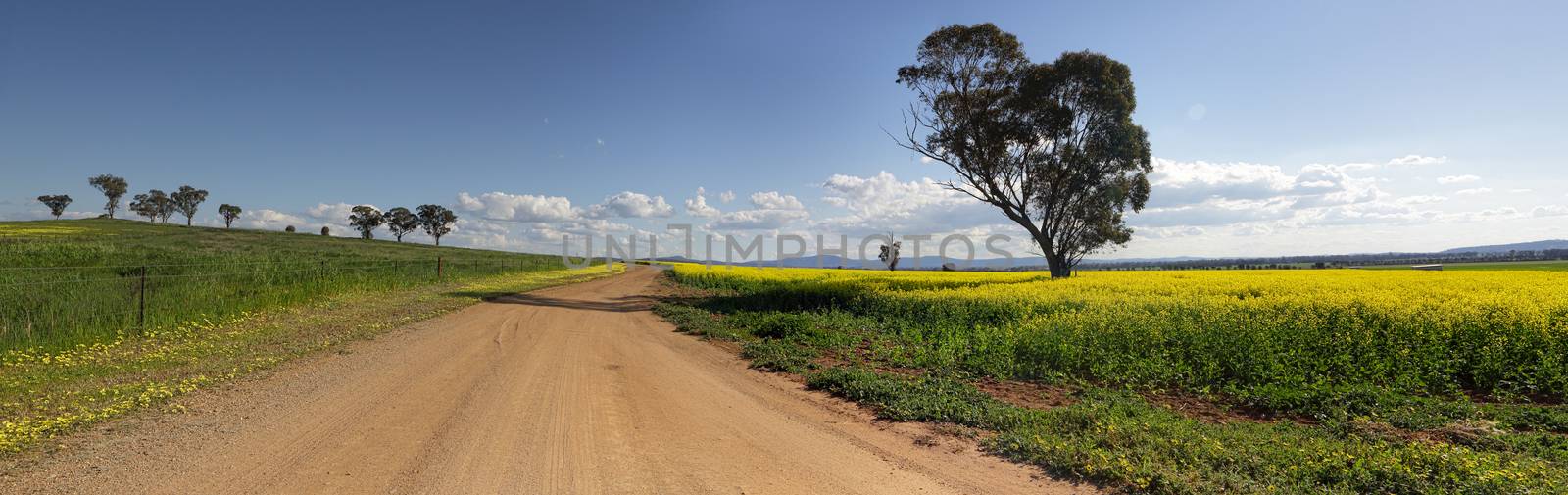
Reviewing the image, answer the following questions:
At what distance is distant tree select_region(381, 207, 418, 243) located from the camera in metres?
110

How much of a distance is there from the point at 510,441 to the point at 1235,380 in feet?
28.3

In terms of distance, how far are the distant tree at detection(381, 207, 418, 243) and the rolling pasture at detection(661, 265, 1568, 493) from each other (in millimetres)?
120473

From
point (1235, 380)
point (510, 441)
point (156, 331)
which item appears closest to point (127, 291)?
point (156, 331)

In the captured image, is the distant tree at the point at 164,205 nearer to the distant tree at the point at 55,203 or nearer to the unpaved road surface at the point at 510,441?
the distant tree at the point at 55,203

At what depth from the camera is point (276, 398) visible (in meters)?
6.39

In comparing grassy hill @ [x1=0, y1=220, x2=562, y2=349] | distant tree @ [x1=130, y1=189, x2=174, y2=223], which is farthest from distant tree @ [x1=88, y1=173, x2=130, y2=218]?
grassy hill @ [x1=0, y1=220, x2=562, y2=349]

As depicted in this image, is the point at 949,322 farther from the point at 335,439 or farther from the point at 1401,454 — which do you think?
the point at 335,439

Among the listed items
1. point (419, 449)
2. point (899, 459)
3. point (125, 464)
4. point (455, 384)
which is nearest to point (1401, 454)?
point (899, 459)

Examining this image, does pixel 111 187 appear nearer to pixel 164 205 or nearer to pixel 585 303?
pixel 164 205

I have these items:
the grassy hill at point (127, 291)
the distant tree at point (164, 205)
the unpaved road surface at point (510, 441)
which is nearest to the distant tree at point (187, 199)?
the distant tree at point (164, 205)

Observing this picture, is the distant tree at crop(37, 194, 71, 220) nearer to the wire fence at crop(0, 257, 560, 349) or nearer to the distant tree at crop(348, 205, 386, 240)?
the distant tree at crop(348, 205, 386, 240)

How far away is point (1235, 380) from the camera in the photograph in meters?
7.60

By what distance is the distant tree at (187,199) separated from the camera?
95.6m

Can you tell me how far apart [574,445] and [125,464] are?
321 cm
